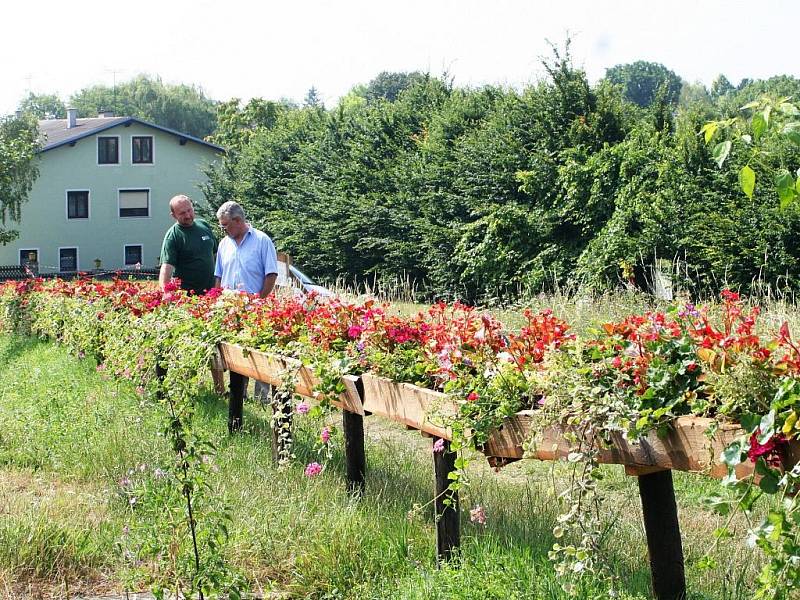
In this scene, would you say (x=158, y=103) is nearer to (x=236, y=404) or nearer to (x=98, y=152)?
(x=98, y=152)

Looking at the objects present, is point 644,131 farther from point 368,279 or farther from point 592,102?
point 368,279

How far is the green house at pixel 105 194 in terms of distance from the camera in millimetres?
50125

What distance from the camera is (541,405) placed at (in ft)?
11.5

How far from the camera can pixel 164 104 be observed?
103688 mm

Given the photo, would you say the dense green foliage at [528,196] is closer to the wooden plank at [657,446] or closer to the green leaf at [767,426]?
the wooden plank at [657,446]

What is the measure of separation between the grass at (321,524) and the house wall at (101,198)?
44.6 meters

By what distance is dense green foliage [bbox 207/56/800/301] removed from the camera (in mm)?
14102

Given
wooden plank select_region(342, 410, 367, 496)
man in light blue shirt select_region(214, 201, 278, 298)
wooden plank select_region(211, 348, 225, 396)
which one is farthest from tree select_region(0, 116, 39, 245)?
wooden plank select_region(342, 410, 367, 496)

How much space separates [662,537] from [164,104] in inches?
4158

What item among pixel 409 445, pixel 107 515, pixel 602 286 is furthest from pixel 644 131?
pixel 107 515

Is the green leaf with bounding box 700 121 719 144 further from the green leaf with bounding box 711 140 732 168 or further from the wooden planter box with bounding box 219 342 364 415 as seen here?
the wooden planter box with bounding box 219 342 364 415

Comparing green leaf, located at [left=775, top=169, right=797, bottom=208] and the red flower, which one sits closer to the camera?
green leaf, located at [left=775, top=169, right=797, bottom=208]

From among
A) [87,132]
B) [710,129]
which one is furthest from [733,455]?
[87,132]

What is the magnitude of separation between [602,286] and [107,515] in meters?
11.1
